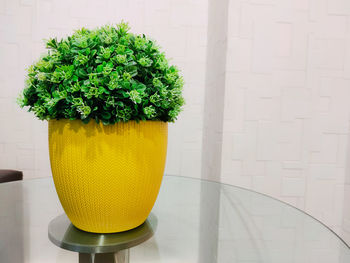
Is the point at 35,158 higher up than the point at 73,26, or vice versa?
the point at 73,26

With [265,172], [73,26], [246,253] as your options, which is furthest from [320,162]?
[73,26]

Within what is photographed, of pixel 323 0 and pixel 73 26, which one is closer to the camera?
pixel 323 0

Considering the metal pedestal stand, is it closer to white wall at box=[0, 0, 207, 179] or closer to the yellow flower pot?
the yellow flower pot

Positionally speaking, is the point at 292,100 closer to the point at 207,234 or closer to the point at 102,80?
the point at 207,234

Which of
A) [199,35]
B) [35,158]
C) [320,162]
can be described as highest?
[199,35]

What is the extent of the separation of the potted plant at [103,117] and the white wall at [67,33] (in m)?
1.29

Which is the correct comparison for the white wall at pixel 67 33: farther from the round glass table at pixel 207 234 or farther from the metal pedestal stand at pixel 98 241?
the metal pedestal stand at pixel 98 241

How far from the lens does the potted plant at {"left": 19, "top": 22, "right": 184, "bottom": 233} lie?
42cm

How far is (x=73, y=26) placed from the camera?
5.65 ft

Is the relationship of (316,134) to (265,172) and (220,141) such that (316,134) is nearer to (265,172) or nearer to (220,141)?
(265,172)

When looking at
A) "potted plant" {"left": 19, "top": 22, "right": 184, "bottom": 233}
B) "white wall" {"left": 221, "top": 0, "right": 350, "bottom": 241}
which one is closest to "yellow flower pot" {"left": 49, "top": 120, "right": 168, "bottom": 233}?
"potted plant" {"left": 19, "top": 22, "right": 184, "bottom": 233}

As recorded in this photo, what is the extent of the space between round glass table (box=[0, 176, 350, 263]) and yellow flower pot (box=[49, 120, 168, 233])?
9 cm

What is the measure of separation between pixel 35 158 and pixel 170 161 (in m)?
0.95

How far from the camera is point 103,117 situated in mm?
420
